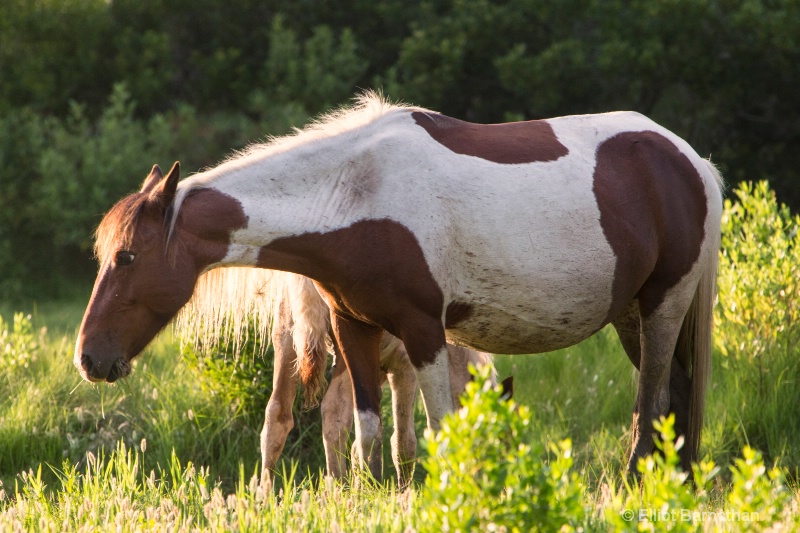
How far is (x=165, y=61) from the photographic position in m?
13.0

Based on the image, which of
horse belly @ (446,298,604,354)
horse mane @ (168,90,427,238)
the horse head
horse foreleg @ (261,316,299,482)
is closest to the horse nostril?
the horse head

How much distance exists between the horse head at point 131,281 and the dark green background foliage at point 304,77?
7.85 meters

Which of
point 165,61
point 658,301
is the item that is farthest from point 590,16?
point 658,301

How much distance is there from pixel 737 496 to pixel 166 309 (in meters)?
2.04

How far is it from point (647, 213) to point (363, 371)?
4.46 ft

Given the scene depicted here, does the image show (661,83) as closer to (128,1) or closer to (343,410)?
(128,1)

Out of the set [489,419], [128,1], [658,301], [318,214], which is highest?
[128,1]

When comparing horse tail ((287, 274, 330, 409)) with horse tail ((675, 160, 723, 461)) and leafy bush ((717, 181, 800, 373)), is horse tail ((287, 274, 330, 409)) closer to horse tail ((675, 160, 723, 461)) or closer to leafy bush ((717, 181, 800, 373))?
horse tail ((675, 160, 723, 461))

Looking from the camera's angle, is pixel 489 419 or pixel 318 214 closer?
pixel 489 419

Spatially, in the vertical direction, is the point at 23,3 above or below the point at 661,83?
above

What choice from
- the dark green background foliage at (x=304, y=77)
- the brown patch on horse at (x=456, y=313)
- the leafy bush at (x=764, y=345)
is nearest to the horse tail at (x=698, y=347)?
the leafy bush at (x=764, y=345)

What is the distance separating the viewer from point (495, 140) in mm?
4039

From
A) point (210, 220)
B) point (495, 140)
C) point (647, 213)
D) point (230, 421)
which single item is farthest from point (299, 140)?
point (230, 421)

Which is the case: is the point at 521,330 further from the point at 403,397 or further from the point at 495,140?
the point at 403,397
